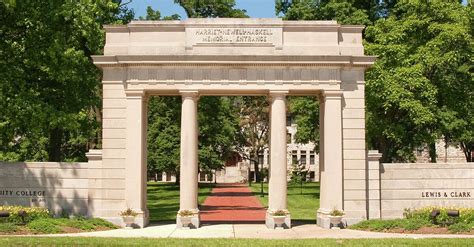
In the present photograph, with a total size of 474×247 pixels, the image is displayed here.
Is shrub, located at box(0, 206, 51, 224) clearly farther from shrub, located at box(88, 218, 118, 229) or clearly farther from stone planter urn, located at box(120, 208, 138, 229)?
stone planter urn, located at box(120, 208, 138, 229)

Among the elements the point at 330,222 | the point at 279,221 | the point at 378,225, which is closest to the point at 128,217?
the point at 279,221

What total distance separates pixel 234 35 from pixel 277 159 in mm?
6012

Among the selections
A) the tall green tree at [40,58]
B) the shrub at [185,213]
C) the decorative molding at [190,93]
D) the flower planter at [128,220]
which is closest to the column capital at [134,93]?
the decorative molding at [190,93]

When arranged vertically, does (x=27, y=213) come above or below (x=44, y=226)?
above

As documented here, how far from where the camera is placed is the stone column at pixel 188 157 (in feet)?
87.7

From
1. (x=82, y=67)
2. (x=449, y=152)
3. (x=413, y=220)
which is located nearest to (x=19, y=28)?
(x=82, y=67)

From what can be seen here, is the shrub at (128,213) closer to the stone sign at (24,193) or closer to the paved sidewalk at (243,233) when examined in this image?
the paved sidewalk at (243,233)

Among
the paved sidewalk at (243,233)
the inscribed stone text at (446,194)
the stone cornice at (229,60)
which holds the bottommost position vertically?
the paved sidewalk at (243,233)

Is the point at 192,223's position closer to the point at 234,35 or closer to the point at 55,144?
the point at 234,35

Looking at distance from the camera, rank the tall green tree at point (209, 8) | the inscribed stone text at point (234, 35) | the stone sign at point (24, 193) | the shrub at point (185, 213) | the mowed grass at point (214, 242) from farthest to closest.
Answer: the tall green tree at point (209, 8) → the stone sign at point (24, 193) → the inscribed stone text at point (234, 35) → the shrub at point (185, 213) → the mowed grass at point (214, 242)

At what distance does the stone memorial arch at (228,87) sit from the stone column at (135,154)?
45mm

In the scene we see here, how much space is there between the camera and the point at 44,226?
24031mm

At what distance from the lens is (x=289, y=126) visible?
103 metres

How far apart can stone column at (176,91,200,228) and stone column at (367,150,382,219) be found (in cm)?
793
